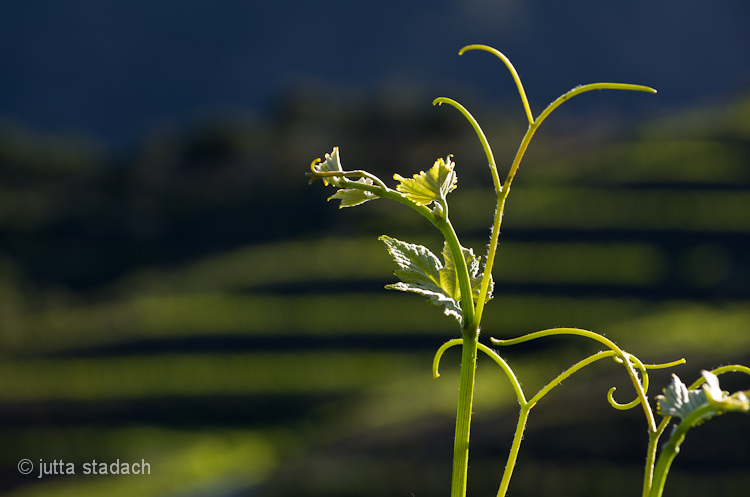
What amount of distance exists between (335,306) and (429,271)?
8.88 metres

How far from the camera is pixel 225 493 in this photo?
6.23 metres

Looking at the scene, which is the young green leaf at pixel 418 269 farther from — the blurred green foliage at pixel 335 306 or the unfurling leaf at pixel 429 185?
the blurred green foliage at pixel 335 306

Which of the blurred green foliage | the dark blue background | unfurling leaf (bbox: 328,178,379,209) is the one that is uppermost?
the dark blue background

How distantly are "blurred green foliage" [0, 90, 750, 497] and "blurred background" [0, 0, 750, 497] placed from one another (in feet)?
0.11

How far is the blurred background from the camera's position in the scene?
545cm

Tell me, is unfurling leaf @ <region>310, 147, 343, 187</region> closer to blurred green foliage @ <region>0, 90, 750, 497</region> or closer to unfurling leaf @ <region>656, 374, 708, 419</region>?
unfurling leaf @ <region>656, 374, 708, 419</region>

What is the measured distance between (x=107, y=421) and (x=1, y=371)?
1708mm

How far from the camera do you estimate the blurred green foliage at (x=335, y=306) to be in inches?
235

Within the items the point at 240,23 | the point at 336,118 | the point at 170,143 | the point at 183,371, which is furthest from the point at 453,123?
the point at 240,23

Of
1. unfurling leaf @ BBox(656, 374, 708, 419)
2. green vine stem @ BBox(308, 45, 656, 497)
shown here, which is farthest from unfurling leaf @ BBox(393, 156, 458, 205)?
unfurling leaf @ BBox(656, 374, 708, 419)

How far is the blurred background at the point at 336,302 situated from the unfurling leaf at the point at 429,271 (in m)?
4.76

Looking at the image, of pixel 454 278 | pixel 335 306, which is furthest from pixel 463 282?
pixel 335 306

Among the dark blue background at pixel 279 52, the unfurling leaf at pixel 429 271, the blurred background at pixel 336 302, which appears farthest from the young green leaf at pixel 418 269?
the dark blue background at pixel 279 52

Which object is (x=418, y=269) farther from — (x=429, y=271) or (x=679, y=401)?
(x=679, y=401)
